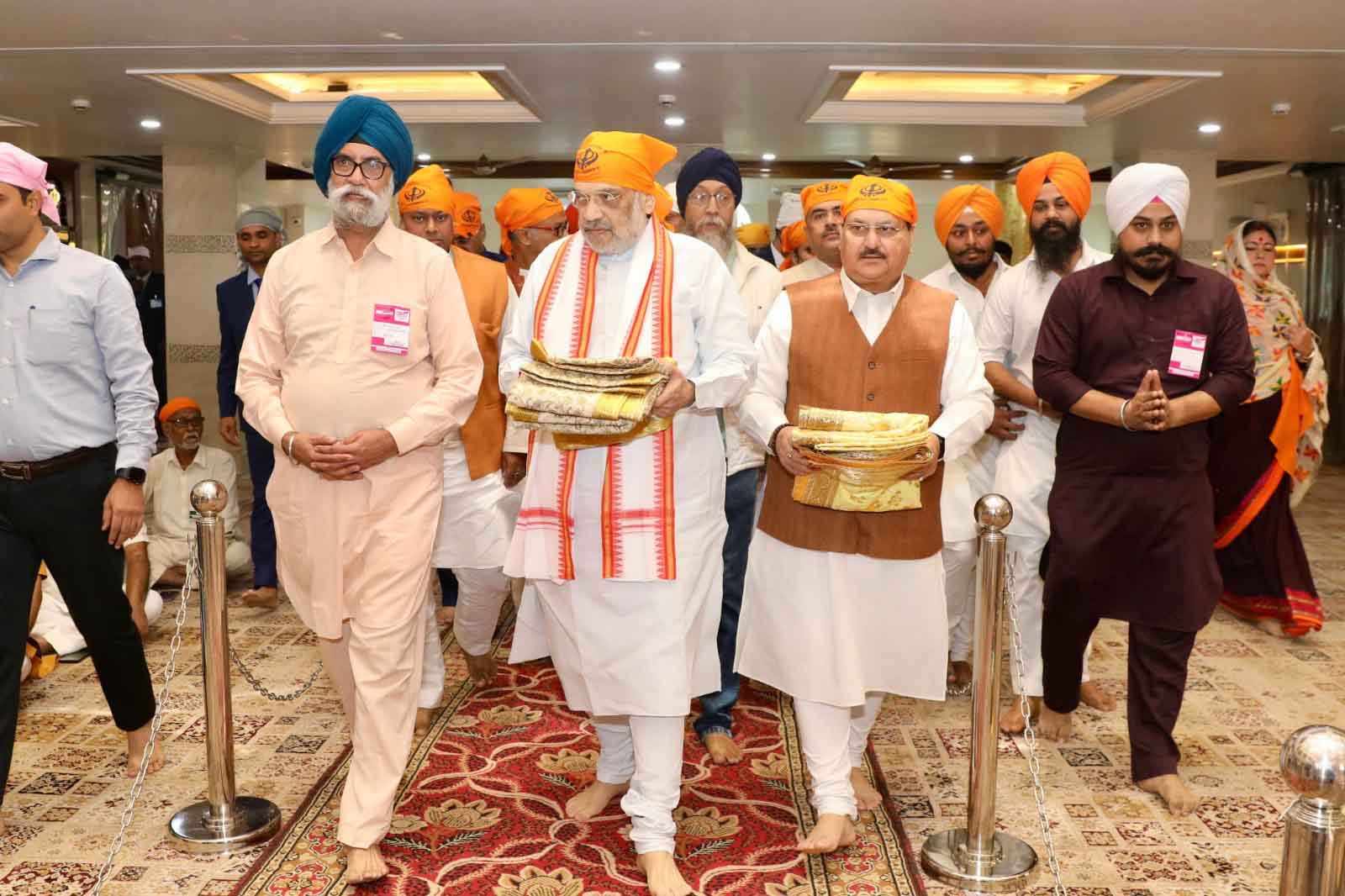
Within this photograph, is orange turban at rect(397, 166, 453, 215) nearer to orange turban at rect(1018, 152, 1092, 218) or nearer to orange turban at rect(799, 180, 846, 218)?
orange turban at rect(799, 180, 846, 218)

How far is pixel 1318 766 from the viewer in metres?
1.76

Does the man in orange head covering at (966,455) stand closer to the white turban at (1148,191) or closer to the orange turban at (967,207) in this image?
the orange turban at (967,207)

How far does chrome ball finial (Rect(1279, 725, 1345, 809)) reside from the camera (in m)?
1.76

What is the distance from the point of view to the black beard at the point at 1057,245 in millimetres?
4445

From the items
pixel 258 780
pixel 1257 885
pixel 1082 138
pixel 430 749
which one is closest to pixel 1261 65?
pixel 1082 138

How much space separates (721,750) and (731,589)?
0.57 meters

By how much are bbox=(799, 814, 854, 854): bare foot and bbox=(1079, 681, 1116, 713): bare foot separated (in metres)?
1.69

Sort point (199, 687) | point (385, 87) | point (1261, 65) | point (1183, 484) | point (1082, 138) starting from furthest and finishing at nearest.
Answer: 1. point (1082, 138)
2. point (385, 87)
3. point (1261, 65)
4. point (199, 687)
5. point (1183, 484)

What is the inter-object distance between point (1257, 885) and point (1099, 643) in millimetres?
2526

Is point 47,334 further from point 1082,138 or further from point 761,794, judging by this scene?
point 1082,138

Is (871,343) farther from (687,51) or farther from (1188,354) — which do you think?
(687,51)

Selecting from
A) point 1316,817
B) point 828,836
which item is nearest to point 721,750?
point 828,836

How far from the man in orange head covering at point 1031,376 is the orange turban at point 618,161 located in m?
1.74

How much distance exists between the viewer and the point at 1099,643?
5770 mm
